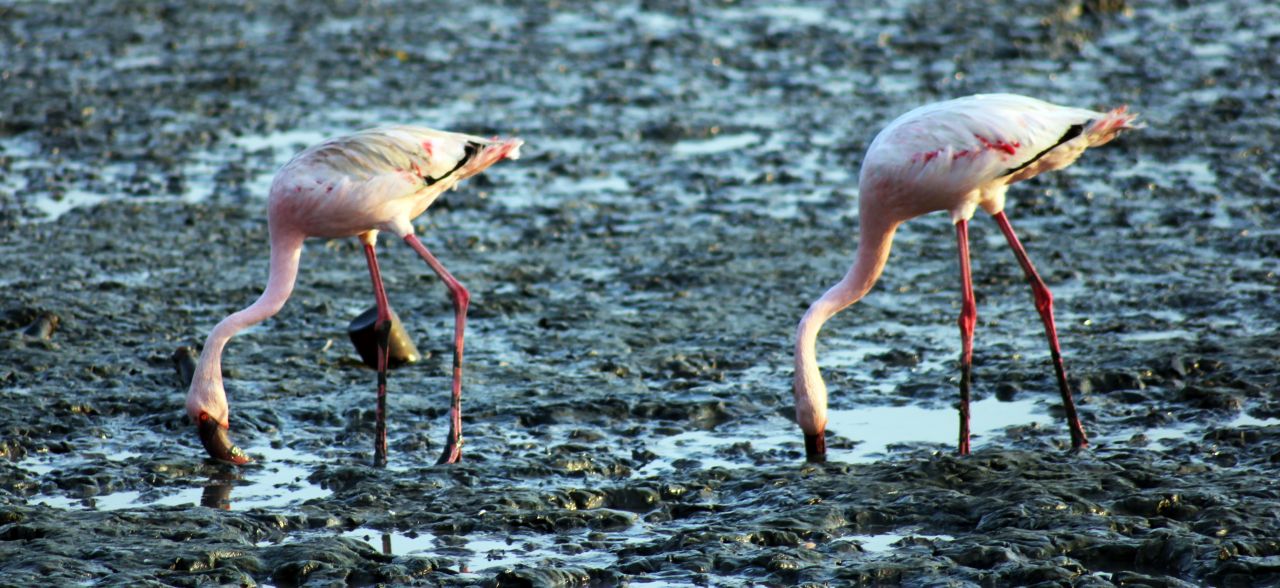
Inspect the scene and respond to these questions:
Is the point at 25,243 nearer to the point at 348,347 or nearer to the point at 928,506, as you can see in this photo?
the point at 348,347

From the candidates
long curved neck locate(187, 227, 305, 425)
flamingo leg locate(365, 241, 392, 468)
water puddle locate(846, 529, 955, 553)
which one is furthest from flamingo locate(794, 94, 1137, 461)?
long curved neck locate(187, 227, 305, 425)

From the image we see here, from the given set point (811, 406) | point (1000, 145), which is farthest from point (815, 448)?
point (1000, 145)

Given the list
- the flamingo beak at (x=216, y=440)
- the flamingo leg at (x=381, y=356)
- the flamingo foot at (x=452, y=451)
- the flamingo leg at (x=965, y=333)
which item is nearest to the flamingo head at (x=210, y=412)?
the flamingo beak at (x=216, y=440)

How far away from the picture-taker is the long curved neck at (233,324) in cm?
707

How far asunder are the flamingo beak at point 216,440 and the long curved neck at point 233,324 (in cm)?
3

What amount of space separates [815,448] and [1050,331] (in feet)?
3.95

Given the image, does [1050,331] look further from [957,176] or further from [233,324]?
[233,324]

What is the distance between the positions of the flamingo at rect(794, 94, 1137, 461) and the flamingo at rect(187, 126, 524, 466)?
160 centimetres

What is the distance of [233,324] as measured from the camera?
23.9ft

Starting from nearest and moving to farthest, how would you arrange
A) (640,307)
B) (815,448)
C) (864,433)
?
(815,448) → (864,433) → (640,307)

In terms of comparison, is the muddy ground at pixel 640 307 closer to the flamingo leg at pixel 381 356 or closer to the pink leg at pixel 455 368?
the pink leg at pixel 455 368

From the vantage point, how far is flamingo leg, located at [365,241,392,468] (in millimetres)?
7160

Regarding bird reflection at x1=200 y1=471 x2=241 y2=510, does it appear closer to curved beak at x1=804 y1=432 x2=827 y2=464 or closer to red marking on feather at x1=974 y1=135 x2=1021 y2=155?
curved beak at x1=804 y1=432 x2=827 y2=464

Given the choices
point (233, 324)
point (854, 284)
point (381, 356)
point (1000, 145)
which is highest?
point (1000, 145)
